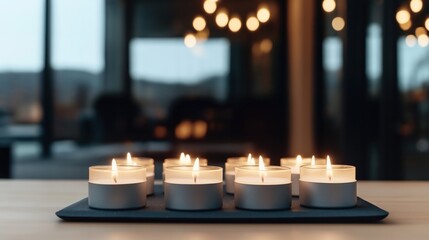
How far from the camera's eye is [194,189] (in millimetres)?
830

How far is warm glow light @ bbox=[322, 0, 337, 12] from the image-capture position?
3293 mm

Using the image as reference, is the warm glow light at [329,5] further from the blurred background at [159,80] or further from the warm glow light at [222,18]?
the warm glow light at [222,18]

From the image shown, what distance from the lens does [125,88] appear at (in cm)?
356

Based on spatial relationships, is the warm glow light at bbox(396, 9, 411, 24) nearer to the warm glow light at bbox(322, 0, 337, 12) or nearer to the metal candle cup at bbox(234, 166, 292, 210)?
the warm glow light at bbox(322, 0, 337, 12)

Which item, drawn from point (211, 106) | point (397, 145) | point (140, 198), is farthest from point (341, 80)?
point (140, 198)

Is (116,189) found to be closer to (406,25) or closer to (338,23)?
(406,25)

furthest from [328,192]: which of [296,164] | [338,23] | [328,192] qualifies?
[338,23]

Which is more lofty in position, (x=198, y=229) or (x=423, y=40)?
(x=423, y=40)

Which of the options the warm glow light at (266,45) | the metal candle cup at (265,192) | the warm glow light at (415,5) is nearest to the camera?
the metal candle cup at (265,192)

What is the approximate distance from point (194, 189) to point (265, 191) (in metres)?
0.12

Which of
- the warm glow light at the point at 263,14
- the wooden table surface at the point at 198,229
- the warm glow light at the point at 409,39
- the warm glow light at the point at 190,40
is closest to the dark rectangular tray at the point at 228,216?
the wooden table surface at the point at 198,229

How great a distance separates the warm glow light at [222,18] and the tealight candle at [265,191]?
2802mm

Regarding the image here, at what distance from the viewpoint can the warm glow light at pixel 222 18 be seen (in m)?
3.60

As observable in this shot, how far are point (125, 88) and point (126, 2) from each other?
0.59 meters
